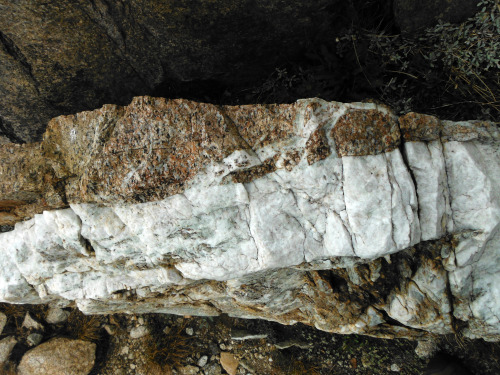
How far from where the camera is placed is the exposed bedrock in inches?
105

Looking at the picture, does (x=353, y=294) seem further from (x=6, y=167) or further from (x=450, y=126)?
(x=6, y=167)

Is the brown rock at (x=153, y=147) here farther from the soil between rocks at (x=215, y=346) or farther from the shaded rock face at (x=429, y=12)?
the soil between rocks at (x=215, y=346)

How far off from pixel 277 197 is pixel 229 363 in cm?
326

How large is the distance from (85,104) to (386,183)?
338cm

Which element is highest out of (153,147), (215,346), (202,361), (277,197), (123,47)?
(123,47)

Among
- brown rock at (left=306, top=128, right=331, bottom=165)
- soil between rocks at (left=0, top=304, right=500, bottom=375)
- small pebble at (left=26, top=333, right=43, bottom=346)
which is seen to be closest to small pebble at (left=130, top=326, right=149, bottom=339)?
soil between rocks at (left=0, top=304, right=500, bottom=375)

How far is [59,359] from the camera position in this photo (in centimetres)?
494

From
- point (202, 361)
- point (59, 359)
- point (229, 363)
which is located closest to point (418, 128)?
point (229, 363)

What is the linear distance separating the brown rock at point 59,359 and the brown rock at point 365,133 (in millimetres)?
4699

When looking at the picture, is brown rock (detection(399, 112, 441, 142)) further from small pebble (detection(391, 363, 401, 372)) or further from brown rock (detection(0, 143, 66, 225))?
small pebble (detection(391, 363, 401, 372))

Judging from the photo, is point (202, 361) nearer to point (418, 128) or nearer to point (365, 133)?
point (365, 133)

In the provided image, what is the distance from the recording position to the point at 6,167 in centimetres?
334

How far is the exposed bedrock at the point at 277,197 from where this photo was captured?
2670mm

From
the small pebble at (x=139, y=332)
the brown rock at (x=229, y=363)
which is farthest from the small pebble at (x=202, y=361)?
the small pebble at (x=139, y=332)
